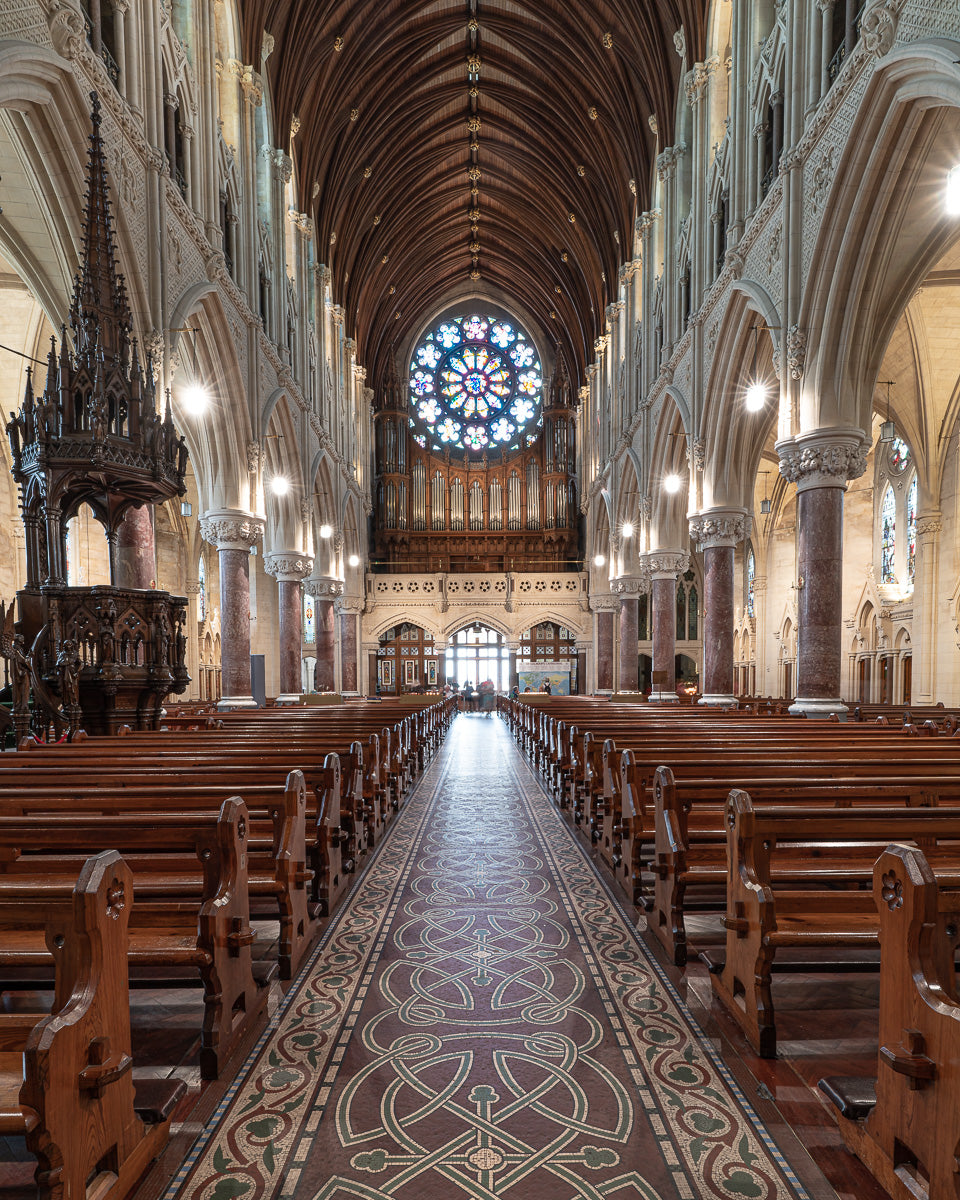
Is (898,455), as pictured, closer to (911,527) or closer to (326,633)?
(911,527)

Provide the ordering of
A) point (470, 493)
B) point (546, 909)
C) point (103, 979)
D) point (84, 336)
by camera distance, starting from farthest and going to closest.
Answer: point (470, 493)
point (84, 336)
point (546, 909)
point (103, 979)

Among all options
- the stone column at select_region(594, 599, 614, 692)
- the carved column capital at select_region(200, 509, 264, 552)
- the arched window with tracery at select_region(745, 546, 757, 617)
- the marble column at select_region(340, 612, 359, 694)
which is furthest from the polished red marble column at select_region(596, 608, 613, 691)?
the carved column capital at select_region(200, 509, 264, 552)

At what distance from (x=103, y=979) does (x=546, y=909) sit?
3.26 meters

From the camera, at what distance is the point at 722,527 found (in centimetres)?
1359

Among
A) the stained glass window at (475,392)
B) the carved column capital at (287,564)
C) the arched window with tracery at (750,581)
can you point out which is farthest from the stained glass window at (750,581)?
the carved column capital at (287,564)

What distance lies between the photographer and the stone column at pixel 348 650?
2753 centimetres

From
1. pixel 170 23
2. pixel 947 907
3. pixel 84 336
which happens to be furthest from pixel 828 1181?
pixel 170 23

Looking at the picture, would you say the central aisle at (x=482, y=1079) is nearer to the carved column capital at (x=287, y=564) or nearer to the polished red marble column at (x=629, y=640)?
the carved column capital at (x=287, y=564)

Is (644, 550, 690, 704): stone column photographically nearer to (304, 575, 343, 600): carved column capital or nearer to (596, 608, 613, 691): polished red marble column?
(596, 608, 613, 691): polished red marble column

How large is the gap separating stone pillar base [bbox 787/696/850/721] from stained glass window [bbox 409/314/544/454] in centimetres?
2698

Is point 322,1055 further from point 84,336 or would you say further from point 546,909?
point 84,336

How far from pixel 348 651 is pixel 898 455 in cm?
1869

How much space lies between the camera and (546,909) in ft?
15.5

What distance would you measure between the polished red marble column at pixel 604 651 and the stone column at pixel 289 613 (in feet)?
38.1
